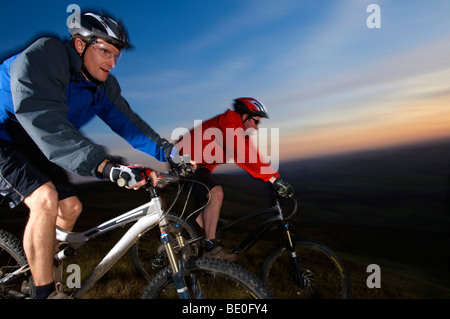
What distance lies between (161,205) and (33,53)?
1.70 meters

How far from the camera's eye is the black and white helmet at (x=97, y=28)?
100 inches

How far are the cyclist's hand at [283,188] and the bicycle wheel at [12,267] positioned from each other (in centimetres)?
309

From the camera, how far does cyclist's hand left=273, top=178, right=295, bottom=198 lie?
3.22 m

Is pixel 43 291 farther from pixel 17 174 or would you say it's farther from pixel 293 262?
pixel 293 262

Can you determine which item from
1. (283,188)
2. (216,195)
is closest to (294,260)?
(283,188)

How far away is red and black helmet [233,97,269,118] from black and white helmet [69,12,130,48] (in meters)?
1.85

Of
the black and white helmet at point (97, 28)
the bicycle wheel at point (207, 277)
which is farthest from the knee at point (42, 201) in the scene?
the black and white helmet at point (97, 28)

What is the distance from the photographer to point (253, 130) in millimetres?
3832

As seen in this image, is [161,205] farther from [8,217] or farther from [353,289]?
[8,217]

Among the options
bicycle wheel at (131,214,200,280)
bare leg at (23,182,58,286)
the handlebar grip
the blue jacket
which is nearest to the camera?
the handlebar grip

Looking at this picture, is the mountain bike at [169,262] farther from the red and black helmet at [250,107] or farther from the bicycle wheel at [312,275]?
the red and black helmet at [250,107]

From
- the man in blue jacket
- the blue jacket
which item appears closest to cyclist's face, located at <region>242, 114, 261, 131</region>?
the man in blue jacket

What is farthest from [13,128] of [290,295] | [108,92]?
[290,295]

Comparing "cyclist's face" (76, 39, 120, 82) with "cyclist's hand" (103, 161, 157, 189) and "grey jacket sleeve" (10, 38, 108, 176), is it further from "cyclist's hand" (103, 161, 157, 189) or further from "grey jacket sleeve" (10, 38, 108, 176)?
"cyclist's hand" (103, 161, 157, 189)
